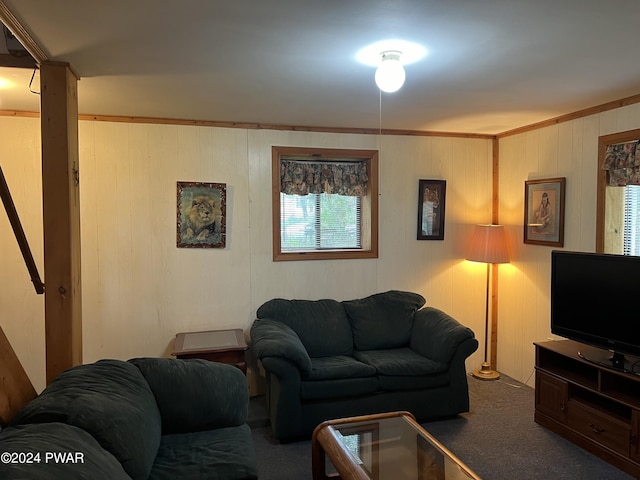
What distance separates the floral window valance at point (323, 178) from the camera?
4348 mm

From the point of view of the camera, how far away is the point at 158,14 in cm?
195

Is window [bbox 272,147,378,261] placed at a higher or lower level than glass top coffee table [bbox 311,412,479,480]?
higher

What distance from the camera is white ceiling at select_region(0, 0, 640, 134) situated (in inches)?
75.4

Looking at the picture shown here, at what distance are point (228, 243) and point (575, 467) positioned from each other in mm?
3094

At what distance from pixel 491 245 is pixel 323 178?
5.75ft

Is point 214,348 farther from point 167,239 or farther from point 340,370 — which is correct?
point 167,239

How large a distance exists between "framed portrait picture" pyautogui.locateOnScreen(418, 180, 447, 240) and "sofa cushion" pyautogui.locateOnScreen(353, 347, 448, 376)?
4.57 feet

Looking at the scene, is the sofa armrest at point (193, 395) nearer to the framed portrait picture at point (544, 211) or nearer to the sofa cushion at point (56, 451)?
the sofa cushion at point (56, 451)

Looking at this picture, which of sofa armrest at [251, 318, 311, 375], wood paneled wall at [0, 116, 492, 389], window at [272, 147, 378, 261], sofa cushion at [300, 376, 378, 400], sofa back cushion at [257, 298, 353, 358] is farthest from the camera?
window at [272, 147, 378, 261]

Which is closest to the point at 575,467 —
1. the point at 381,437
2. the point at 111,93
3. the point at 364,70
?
the point at 381,437

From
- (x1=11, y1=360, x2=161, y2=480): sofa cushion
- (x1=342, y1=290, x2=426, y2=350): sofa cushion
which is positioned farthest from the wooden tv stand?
(x1=11, y1=360, x2=161, y2=480): sofa cushion

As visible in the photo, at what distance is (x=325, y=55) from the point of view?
2.44 metres

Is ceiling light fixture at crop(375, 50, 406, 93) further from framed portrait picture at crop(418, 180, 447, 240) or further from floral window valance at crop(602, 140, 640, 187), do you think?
framed portrait picture at crop(418, 180, 447, 240)

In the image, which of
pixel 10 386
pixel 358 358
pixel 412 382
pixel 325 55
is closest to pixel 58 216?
pixel 10 386
